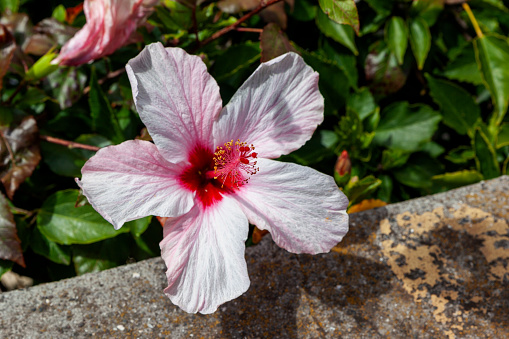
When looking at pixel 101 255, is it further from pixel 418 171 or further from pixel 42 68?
pixel 418 171

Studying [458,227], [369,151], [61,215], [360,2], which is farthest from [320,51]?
[61,215]

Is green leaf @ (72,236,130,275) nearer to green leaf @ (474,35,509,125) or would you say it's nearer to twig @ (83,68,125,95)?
twig @ (83,68,125,95)

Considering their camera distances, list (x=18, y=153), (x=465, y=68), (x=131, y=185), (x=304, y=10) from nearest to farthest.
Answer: (x=131, y=185), (x=18, y=153), (x=304, y=10), (x=465, y=68)

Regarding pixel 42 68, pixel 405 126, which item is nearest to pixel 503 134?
pixel 405 126

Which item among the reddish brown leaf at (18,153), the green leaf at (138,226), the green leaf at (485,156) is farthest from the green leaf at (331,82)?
the reddish brown leaf at (18,153)

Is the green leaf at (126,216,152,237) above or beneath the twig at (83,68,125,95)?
beneath

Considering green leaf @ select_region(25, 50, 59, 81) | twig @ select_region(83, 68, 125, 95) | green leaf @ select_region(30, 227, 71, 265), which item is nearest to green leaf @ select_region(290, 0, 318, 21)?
twig @ select_region(83, 68, 125, 95)
